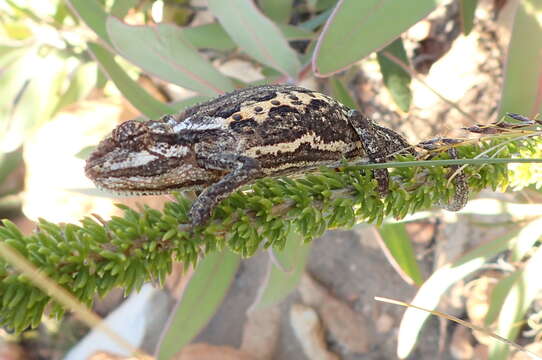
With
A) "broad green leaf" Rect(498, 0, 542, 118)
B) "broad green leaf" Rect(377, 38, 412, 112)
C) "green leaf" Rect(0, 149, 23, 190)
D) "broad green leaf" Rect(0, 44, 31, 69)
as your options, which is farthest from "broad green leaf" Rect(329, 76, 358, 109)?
"green leaf" Rect(0, 149, 23, 190)

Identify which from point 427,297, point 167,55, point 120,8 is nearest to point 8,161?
point 120,8

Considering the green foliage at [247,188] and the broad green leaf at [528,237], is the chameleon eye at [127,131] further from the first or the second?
the broad green leaf at [528,237]

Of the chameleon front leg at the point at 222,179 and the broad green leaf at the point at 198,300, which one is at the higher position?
the chameleon front leg at the point at 222,179

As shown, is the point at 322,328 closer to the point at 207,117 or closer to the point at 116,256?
the point at 207,117

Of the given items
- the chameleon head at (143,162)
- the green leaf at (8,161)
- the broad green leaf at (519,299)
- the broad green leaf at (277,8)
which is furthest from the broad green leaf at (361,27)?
the green leaf at (8,161)

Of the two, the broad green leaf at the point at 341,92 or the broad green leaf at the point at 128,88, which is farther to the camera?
the broad green leaf at the point at 341,92

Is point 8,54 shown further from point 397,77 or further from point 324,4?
point 397,77

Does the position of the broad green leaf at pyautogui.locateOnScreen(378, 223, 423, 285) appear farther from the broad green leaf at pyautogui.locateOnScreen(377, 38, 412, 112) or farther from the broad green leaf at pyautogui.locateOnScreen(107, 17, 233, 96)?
the broad green leaf at pyautogui.locateOnScreen(107, 17, 233, 96)
